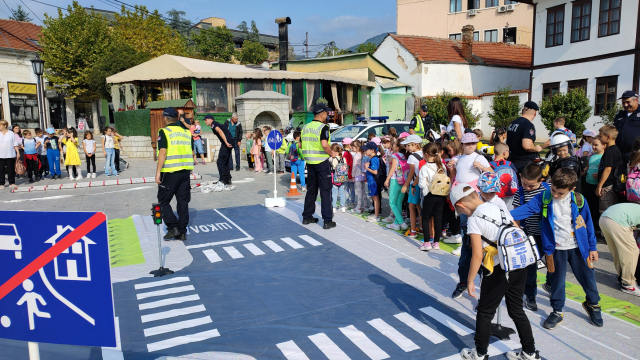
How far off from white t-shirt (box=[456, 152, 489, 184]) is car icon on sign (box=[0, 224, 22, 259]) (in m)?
4.92

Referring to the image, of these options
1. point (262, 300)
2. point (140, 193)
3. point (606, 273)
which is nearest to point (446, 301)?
point (262, 300)

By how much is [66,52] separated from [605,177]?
1256 inches

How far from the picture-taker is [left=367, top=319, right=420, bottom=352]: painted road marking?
393 centimetres

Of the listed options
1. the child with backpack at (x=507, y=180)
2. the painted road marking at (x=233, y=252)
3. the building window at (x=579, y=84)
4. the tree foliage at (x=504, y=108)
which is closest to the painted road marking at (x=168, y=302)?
the painted road marking at (x=233, y=252)

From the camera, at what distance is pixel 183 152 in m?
7.05

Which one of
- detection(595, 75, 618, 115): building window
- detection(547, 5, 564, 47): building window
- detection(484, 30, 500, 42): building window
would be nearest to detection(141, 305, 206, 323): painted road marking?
detection(595, 75, 618, 115): building window

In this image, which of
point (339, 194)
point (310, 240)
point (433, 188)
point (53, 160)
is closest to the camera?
point (433, 188)

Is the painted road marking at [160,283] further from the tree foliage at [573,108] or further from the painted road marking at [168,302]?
the tree foliage at [573,108]

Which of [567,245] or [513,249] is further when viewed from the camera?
[567,245]

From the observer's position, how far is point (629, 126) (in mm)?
6863

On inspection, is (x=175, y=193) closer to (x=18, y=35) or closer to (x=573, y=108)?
(x=573, y=108)

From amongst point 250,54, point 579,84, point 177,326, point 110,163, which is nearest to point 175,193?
point 177,326

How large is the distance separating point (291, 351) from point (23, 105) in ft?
108

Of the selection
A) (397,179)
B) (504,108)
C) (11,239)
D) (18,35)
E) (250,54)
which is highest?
(250,54)
